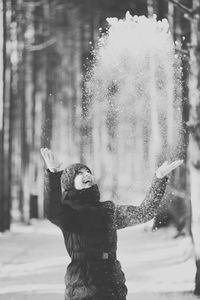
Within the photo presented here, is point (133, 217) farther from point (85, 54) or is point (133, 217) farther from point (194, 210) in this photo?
point (85, 54)

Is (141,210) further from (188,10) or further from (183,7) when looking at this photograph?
(188,10)

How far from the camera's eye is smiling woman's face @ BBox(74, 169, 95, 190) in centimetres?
430

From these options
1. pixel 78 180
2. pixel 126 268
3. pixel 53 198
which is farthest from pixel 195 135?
pixel 53 198

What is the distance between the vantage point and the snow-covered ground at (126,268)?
8703 mm

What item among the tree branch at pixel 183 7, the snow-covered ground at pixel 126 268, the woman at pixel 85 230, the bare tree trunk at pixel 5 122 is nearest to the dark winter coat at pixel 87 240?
the woman at pixel 85 230

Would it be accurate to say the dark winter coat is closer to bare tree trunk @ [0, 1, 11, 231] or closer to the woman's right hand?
the woman's right hand

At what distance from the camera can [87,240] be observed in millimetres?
4207

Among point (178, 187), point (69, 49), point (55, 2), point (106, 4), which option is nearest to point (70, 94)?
point (69, 49)

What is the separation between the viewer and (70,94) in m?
40.3

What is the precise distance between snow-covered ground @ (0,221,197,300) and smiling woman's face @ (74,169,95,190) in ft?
14.0

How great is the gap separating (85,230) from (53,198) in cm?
34

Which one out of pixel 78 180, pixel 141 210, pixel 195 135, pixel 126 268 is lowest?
pixel 126 268

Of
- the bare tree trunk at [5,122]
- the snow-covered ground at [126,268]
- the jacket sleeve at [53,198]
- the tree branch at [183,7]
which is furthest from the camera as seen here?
the bare tree trunk at [5,122]

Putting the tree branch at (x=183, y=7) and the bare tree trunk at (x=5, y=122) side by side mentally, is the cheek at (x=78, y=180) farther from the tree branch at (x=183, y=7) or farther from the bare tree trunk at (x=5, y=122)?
the bare tree trunk at (x=5, y=122)
